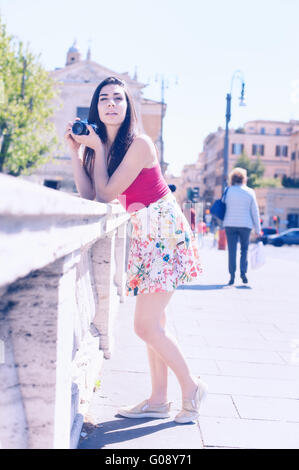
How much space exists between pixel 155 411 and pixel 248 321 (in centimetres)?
305

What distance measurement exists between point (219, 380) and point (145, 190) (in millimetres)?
1636

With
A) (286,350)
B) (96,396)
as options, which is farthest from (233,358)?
(96,396)

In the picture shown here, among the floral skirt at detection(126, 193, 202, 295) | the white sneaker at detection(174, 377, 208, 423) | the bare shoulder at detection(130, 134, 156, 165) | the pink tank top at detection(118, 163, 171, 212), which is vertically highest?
the bare shoulder at detection(130, 134, 156, 165)

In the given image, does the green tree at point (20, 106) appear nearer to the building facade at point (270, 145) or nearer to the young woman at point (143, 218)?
the young woman at point (143, 218)

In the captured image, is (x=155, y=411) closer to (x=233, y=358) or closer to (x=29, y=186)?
(x=233, y=358)

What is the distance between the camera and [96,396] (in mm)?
3398

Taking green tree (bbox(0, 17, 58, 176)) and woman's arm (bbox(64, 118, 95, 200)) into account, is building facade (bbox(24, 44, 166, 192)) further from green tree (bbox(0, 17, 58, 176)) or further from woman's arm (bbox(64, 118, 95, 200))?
woman's arm (bbox(64, 118, 95, 200))

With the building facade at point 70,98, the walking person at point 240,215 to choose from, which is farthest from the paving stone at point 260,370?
the building facade at point 70,98

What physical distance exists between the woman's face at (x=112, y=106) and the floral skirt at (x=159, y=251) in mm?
513

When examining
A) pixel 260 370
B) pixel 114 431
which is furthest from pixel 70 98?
pixel 114 431

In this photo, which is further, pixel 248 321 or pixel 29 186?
pixel 248 321

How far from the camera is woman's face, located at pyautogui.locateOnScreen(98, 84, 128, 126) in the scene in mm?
3025

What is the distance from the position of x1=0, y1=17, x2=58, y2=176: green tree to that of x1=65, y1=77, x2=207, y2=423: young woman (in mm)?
25941

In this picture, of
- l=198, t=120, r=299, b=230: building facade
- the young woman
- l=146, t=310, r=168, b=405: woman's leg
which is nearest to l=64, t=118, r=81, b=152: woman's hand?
the young woman
